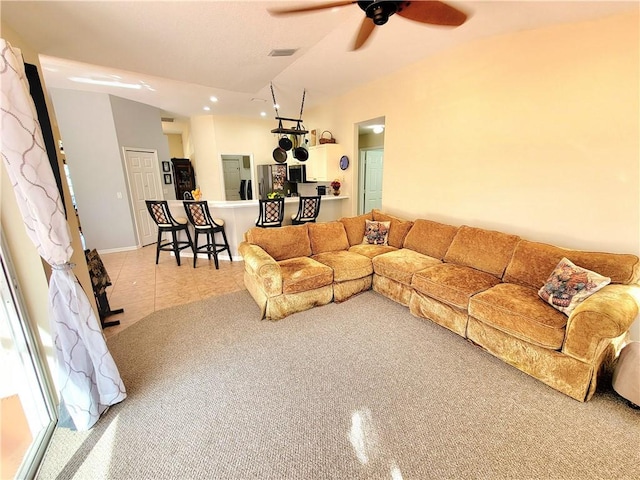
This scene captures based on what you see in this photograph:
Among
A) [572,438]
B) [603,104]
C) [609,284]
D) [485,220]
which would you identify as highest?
[603,104]

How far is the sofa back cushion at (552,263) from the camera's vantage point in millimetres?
2027

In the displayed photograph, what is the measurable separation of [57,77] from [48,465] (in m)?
5.01

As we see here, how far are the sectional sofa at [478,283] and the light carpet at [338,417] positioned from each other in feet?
0.75

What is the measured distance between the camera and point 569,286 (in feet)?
6.59

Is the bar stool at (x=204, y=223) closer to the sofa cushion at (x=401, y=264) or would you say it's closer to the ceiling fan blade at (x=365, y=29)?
the sofa cushion at (x=401, y=264)

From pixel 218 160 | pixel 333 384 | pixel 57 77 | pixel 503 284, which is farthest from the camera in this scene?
pixel 218 160

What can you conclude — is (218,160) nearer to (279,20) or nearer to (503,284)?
(279,20)

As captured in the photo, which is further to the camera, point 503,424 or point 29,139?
point 503,424

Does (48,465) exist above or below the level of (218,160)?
below

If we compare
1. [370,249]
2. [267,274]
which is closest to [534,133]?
[370,249]

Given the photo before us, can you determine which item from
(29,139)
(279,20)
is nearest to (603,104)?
(279,20)

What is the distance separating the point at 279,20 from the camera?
2363 mm

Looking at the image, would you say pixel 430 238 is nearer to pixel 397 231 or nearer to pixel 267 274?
pixel 397 231

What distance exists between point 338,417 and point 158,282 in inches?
130
